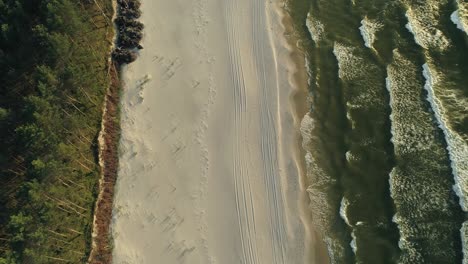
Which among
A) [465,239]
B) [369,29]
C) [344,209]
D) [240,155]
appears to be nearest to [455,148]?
[465,239]

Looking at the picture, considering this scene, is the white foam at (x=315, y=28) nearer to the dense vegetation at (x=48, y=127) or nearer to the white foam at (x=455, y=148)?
the white foam at (x=455, y=148)

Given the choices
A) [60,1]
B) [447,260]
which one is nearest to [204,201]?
[447,260]

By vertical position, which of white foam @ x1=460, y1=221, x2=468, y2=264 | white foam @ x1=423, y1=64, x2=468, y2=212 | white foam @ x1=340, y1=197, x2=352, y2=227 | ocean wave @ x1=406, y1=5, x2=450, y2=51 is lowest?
white foam @ x1=460, y1=221, x2=468, y2=264

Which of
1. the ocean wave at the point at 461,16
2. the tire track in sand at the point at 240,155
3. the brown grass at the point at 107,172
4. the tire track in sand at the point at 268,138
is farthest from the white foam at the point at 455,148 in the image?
the brown grass at the point at 107,172

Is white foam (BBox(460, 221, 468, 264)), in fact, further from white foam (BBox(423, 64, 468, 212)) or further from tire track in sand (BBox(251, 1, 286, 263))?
tire track in sand (BBox(251, 1, 286, 263))

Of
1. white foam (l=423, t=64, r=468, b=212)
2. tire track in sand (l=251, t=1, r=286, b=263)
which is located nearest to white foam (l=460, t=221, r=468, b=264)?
white foam (l=423, t=64, r=468, b=212)

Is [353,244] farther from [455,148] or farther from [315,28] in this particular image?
[315,28]
